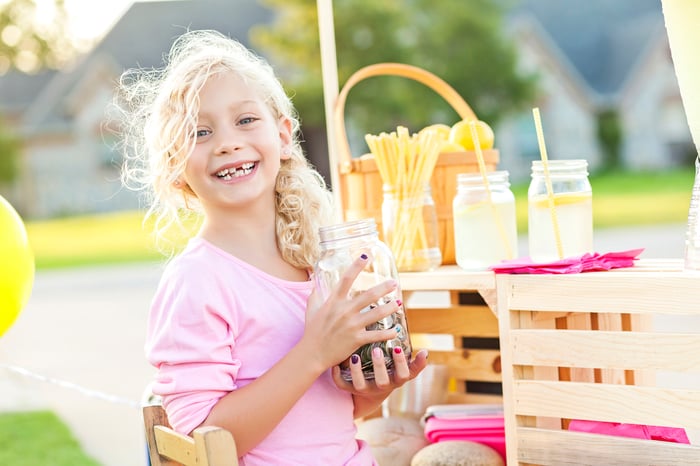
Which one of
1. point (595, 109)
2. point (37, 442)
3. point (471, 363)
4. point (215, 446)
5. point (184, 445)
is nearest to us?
point (215, 446)

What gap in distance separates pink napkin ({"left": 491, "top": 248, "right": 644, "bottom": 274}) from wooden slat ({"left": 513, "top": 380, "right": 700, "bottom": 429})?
0.70 ft

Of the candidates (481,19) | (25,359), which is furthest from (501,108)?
(25,359)

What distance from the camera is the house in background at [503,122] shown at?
21.3 m

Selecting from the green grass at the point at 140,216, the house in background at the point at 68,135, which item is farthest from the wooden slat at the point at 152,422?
the house in background at the point at 68,135

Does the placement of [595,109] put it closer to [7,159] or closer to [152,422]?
[7,159]

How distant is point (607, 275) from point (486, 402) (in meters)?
0.93

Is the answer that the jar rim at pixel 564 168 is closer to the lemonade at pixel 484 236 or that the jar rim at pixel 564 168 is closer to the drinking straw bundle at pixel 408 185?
the lemonade at pixel 484 236

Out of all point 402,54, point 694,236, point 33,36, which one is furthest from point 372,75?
point 33,36

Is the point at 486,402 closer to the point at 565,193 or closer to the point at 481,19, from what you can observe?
the point at 565,193

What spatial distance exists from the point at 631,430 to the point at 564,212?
446 mm

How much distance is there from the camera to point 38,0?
2142 centimetres

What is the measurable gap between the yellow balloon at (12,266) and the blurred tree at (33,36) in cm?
2004

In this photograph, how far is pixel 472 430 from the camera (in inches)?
89.4

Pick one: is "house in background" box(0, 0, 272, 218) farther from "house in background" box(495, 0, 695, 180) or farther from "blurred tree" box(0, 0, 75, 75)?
"house in background" box(495, 0, 695, 180)
